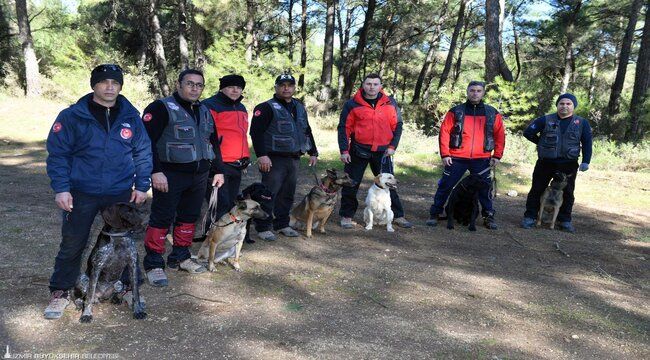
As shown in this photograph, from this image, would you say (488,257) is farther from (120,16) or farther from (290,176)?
(120,16)

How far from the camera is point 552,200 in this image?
7.62 meters

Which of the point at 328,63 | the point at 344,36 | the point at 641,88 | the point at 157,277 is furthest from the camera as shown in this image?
the point at 344,36

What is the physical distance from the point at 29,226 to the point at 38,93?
16.2 m

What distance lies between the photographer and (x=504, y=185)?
1109cm

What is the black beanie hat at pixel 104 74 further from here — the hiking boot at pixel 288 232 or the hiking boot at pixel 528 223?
the hiking boot at pixel 528 223

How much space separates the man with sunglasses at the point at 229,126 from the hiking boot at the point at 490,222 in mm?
4236

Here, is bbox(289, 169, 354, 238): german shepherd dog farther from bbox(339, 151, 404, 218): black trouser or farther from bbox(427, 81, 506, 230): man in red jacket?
bbox(427, 81, 506, 230): man in red jacket

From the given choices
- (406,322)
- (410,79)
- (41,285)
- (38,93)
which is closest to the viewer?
(406,322)

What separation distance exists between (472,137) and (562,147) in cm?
148

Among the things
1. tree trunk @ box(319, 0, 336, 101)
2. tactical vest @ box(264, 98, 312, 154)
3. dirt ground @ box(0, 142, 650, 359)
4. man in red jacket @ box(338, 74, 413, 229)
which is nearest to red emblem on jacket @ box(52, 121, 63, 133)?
dirt ground @ box(0, 142, 650, 359)

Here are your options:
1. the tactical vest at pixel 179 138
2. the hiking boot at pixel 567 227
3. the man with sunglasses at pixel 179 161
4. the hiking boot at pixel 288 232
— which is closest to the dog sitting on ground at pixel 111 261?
the man with sunglasses at pixel 179 161

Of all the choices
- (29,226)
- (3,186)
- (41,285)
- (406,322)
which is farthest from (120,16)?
(406,322)

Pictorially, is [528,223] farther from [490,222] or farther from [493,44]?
[493,44]

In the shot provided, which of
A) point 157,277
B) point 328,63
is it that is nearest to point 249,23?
point 328,63
